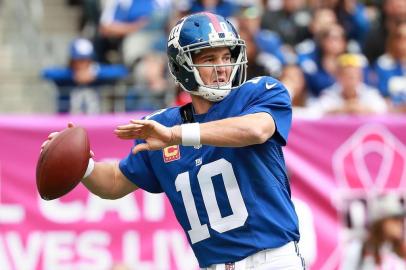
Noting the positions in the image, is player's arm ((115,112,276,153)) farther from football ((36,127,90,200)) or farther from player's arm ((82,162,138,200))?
player's arm ((82,162,138,200))

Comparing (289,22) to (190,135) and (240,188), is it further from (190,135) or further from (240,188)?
(190,135)

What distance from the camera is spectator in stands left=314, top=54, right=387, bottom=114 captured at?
829cm

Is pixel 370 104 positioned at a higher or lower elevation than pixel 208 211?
lower

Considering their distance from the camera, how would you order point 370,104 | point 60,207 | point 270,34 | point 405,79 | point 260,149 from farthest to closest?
1. point 270,34
2. point 405,79
3. point 370,104
4. point 60,207
5. point 260,149

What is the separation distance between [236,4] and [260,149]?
20.0ft

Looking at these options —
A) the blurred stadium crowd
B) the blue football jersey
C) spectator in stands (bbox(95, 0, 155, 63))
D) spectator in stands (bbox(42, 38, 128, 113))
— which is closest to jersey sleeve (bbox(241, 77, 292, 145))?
the blue football jersey

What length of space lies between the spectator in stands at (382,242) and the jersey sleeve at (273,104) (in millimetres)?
2901

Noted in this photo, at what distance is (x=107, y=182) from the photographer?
16.4ft

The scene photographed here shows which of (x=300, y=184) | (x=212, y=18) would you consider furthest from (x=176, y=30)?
(x=300, y=184)

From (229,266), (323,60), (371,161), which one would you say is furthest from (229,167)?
(323,60)

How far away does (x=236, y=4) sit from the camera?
10484 millimetres

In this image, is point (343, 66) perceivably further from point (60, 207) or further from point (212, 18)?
point (212, 18)

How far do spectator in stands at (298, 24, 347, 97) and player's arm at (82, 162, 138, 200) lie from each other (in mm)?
4509

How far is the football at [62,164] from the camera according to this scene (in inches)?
181
